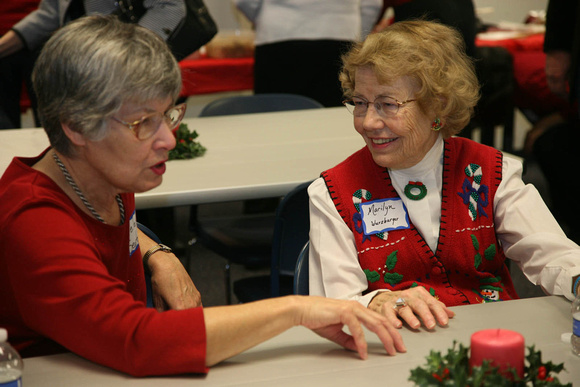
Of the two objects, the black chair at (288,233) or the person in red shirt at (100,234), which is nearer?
the person in red shirt at (100,234)

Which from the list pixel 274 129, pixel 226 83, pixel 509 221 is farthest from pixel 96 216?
pixel 226 83

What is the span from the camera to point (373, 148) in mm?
2010

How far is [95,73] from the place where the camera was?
1.37 m

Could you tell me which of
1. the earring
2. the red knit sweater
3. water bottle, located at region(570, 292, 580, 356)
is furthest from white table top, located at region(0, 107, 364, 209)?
water bottle, located at region(570, 292, 580, 356)

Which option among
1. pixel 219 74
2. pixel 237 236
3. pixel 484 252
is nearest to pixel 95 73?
pixel 484 252

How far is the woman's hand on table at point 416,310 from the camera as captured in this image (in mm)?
1555

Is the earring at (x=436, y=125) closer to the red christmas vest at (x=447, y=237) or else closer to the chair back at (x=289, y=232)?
the red christmas vest at (x=447, y=237)

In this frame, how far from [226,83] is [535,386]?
4664 mm

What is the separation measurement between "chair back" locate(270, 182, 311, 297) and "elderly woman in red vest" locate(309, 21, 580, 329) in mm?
312

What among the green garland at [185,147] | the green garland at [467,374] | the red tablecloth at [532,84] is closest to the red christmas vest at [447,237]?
the green garland at [467,374]

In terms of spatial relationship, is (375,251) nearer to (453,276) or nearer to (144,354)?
(453,276)

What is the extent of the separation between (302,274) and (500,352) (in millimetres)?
863

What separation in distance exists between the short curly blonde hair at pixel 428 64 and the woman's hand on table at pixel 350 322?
769 mm

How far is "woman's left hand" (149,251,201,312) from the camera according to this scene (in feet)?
5.92
